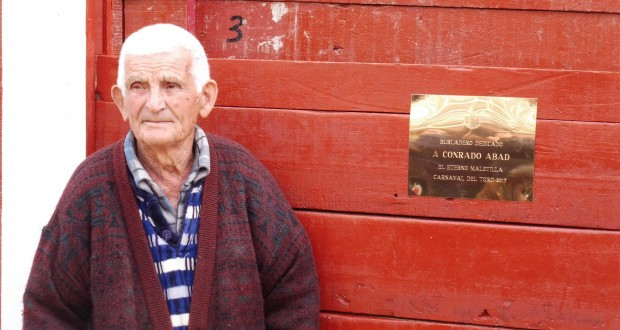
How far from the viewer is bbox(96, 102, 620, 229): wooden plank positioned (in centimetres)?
211

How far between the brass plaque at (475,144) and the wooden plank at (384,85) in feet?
0.12

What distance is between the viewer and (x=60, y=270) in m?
1.93

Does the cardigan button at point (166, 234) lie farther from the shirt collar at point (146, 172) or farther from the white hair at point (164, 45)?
the white hair at point (164, 45)

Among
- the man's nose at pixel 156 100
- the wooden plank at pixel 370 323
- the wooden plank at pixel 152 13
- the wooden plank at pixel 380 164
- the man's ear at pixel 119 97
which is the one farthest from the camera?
the wooden plank at pixel 152 13

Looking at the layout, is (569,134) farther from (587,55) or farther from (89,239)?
(89,239)

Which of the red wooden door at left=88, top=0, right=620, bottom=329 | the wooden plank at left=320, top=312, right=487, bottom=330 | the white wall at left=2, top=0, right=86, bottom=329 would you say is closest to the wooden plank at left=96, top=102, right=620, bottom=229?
the red wooden door at left=88, top=0, right=620, bottom=329

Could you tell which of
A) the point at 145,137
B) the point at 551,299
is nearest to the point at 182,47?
the point at 145,137

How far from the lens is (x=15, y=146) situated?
2303 mm

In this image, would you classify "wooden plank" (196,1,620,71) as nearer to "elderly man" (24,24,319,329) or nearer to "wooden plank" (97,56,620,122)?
"wooden plank" (97,56,620,122)

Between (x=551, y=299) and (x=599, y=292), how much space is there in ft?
0.45

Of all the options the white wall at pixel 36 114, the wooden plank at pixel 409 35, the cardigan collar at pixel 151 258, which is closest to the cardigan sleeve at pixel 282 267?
the cardigan collar at pixel 151 258

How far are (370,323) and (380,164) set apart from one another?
1.62ft

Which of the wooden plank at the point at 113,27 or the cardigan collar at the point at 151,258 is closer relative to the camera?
the cardigan collar at the point at 151,258

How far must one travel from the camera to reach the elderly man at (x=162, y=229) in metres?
1.91
